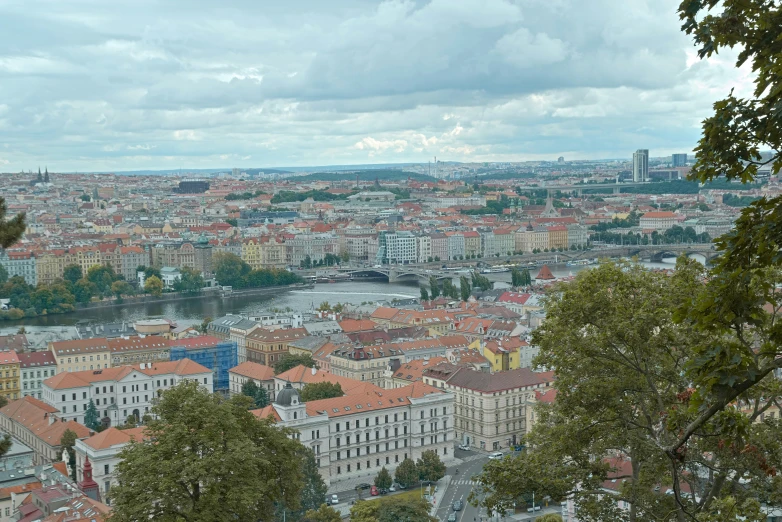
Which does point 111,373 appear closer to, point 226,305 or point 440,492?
point 440,492

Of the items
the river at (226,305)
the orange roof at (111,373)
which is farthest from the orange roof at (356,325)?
the river at (226,305)

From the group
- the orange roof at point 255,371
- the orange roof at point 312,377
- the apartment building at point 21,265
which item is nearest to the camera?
the orange roof at point 312,377

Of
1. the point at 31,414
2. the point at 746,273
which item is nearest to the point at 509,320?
the point at 31,414

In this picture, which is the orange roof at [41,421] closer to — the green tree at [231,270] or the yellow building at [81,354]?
the yellow building at [81,354]

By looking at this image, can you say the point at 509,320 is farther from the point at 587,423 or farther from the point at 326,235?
the point at 326,235

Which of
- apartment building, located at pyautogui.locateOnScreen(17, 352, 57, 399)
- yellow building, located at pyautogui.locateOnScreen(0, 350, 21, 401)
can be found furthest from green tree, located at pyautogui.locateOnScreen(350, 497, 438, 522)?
yellow building, located at pyautogui.locateOnScreen(0, 350, 21, 401)

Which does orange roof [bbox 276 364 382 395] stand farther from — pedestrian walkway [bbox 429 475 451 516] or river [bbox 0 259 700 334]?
river [bbox 0 259 700 334]
